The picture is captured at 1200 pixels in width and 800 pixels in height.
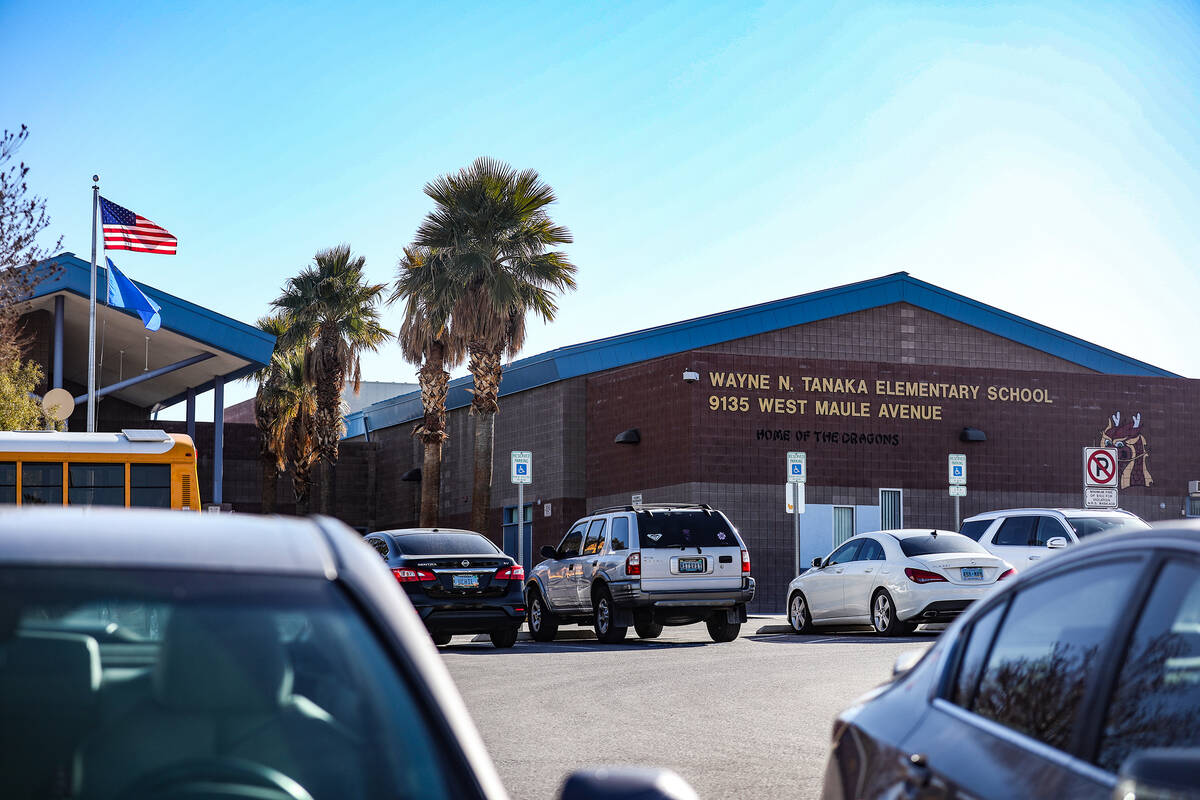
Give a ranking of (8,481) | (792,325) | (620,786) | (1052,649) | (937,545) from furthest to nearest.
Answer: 1. (792,325)
2. (937,545)
3. (8,481)
4. (1052,649)
5. (620,786)

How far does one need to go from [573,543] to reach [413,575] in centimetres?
396

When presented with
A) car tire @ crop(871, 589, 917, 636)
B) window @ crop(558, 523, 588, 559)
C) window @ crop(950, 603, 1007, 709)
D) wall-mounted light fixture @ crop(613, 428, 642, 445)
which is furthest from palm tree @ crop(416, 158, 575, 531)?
window @ crop(950, 603, 1007, 709)

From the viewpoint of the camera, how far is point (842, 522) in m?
35.9

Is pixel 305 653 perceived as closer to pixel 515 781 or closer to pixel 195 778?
pixel 195 778

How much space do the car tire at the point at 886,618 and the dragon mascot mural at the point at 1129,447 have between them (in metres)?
19.9

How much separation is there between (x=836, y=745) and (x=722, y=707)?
26.4 ft

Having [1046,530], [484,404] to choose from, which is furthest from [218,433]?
[1046,530]

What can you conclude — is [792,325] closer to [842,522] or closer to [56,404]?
[842,522]

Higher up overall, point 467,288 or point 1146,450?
point 467,288

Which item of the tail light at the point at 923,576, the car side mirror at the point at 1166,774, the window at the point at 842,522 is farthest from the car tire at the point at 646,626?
the car side mirror at the point at 1166,774

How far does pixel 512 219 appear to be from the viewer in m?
35.4

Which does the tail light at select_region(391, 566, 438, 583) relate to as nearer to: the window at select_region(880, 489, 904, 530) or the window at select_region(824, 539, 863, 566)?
the window at select_region(824, 539, 863, 566)

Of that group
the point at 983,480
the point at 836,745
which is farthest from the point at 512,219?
the point at 836,745

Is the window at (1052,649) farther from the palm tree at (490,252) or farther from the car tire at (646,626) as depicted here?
the palm tree at (490,252)
